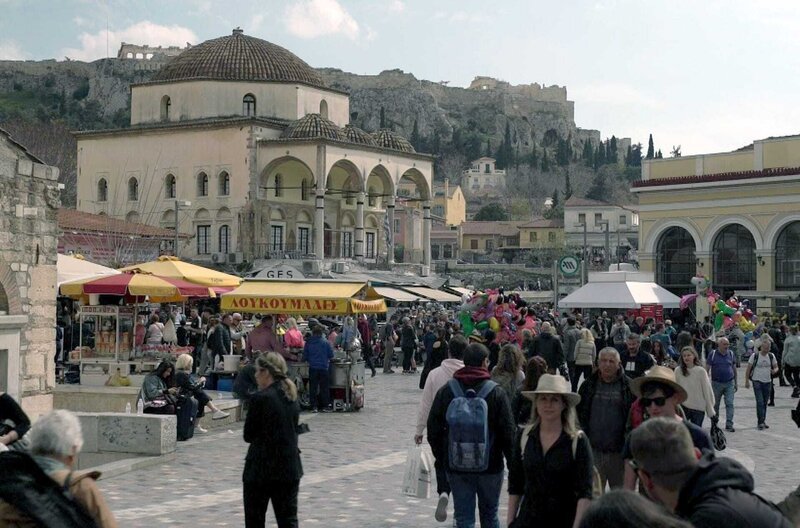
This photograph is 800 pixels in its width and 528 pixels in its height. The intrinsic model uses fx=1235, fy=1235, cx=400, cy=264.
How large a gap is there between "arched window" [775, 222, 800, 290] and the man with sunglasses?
41.9 m

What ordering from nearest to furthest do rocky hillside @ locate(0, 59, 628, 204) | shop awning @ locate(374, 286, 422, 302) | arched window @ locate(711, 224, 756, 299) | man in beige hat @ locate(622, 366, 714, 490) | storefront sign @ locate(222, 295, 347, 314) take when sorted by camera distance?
man in beige hat @ locate(622, 366, 714, 490) < storefront sign @ locate(222, 295, 347, 314) < shop awning @ locate(374, 286, 422, 302) < arched window @ locate(711, 224, 756, 299) < rocky hillside @ locate(0, 59, 628, 204)

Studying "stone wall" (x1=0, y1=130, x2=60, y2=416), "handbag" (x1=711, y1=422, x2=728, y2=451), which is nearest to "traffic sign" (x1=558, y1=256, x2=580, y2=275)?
"stone wall" (x1=0, y1=130, x2=60, y2=416)

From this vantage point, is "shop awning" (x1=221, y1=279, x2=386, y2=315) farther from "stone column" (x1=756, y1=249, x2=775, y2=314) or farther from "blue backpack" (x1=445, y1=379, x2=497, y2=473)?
"stone column" (x1=756, y1=249, x2=775, y2=314)

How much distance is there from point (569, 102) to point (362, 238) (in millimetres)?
139059

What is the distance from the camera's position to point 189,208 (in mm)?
56562

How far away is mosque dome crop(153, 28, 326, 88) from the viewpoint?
58.2m

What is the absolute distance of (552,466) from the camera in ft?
21.2

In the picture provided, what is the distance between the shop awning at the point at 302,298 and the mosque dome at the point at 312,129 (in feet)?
113

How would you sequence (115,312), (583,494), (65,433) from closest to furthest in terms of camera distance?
(65,433), (583,494), (115,312)

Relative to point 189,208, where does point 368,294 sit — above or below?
below

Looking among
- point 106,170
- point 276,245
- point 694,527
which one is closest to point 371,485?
point 694,527

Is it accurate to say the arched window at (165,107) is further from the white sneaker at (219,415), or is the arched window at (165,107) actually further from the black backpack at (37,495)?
the black backpack at (37,495)

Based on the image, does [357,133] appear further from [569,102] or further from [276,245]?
[569,102]

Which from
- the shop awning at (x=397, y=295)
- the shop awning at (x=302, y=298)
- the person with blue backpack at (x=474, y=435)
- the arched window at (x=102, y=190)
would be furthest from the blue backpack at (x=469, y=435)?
the arched window at (x=102, y=190)
